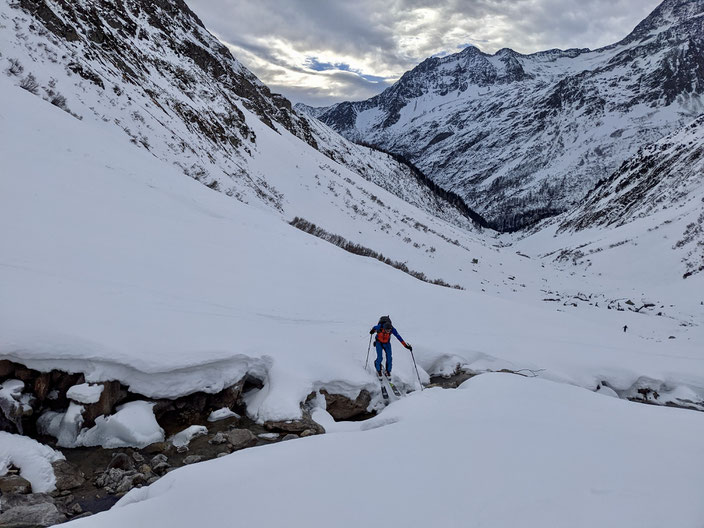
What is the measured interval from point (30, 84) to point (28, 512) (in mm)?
16596

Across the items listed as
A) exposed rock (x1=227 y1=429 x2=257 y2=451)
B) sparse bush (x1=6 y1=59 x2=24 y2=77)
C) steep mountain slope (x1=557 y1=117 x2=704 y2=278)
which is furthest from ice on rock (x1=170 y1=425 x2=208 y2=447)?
steep mountain slope (x1=557 y1=117 x2=704 y2=278)

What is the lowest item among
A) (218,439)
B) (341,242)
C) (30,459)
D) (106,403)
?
(30,459)

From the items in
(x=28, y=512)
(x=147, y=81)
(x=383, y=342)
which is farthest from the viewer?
(x=147, y=81)

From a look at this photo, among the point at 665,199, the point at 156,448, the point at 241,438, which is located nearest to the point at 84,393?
the point at 156,448

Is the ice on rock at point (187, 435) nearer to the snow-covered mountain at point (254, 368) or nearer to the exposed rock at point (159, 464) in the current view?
the snow-covered mountain at point (254, 368)

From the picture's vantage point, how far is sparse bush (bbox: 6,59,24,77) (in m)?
14.6

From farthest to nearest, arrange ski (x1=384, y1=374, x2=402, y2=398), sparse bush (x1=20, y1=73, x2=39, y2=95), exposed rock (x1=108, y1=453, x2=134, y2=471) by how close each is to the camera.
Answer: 1. sparse bush (x1=20, y1=73, x2=39, y2=95)
2. ski (x1=384, y1=374, x2=402, y2=398)
3. exposed rock (x1=108, y1=453, x2=134, y2=471)

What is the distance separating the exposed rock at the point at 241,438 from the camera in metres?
5.97

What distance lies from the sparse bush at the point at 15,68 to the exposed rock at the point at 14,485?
52.7 ft

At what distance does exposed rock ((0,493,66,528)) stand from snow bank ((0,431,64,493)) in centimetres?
29

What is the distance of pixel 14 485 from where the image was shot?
14.7ft

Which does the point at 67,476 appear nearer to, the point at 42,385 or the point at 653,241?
the point at 42,385

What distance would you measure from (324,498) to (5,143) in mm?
11108

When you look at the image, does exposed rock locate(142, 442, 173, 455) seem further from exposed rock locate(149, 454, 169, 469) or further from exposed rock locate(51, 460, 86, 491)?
exposed rock locate(51, 460, 86, 491)
